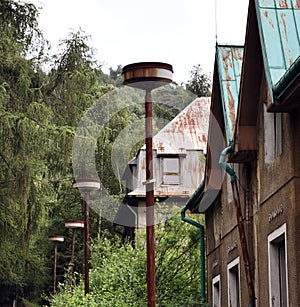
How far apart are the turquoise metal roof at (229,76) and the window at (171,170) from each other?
27.8 m

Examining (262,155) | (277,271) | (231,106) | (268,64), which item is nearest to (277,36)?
(268,64)

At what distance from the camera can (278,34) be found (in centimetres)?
1273

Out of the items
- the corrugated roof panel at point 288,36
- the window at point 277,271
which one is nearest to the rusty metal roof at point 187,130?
the window at point 277,271

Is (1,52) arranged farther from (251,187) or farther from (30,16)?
(251,187)

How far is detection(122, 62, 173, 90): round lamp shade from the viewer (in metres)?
14.9

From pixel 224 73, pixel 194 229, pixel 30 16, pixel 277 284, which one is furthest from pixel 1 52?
pixel 277 284

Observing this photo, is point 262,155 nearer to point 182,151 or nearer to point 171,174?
point 182,151

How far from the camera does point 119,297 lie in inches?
1011

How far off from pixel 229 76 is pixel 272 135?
4.22m

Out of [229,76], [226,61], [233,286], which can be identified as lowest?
[233,286]

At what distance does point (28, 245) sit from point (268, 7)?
19658 mm

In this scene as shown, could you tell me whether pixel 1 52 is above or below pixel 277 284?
above

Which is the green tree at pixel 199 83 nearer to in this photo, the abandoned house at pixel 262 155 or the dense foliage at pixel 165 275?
the dense foliage at pixel 165 275

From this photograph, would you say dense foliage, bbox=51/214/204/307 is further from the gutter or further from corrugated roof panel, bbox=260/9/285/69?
the gutter
